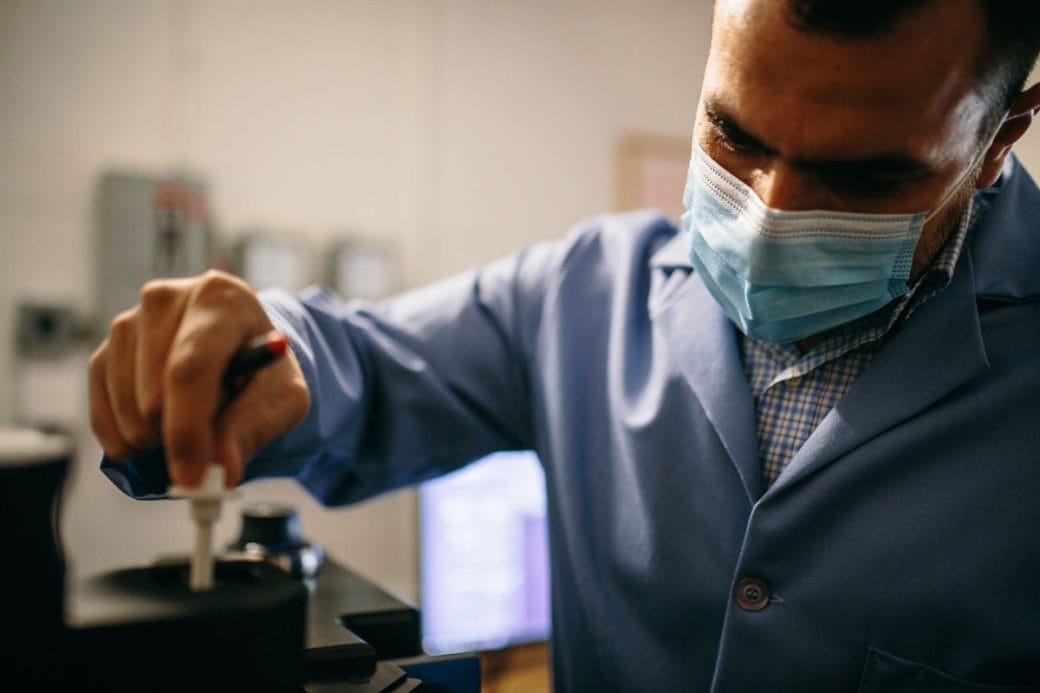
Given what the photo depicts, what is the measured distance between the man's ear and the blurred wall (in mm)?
1569

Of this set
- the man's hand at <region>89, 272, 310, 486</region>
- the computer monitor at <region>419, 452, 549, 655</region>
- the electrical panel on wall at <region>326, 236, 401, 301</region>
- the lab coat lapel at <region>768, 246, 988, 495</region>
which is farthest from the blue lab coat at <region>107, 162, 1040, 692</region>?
the electrical panel on wall at <region>326, 236, 401, 301</region>

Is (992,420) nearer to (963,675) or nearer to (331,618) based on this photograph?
(963,675)

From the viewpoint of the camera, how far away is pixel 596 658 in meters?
0.80

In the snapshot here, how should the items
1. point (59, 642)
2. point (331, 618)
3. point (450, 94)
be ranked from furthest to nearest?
point (450, 94)
point (331, 618)
point (59, 642)

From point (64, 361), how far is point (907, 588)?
5.89ft

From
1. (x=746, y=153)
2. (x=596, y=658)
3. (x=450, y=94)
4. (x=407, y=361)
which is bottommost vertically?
(x=596, y=658)

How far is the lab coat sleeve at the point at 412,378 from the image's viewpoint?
0.76m

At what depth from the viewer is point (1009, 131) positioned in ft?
2.42

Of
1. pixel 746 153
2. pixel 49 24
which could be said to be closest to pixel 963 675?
pixel 746 153

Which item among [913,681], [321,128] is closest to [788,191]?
[913,681]

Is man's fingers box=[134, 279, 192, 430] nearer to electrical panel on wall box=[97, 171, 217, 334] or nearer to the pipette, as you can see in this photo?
the pipette

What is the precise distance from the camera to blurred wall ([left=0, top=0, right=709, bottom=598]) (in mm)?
1698

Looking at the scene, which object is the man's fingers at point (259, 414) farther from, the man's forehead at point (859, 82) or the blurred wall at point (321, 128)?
the blurred wall at point (321, 128)

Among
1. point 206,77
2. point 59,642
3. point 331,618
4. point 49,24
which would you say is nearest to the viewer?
point 59,642
